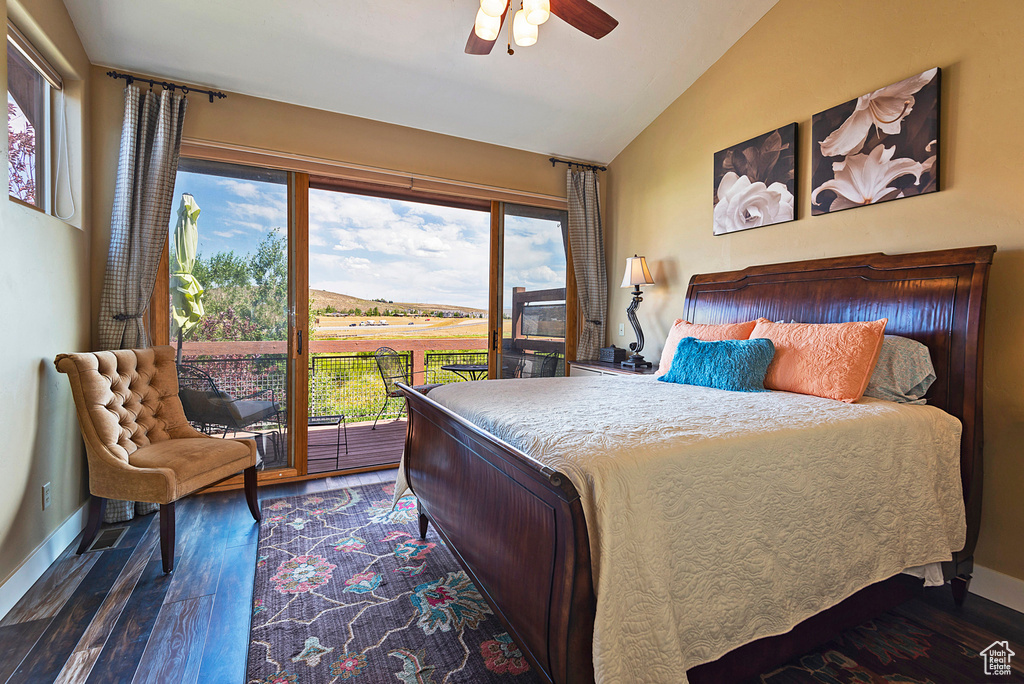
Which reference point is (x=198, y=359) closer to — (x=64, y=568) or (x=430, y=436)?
(x=64, y=568)

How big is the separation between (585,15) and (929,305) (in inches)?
76.9

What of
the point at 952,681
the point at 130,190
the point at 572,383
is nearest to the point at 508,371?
the point at 572,383

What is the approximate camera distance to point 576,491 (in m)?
1.10

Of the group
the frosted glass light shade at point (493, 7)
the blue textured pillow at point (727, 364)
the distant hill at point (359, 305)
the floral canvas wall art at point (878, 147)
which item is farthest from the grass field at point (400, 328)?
the frosted glass light shade at point (493, 7)

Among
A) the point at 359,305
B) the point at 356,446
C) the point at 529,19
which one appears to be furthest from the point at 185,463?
the point at 359,305

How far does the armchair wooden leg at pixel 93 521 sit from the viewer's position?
7.50ft

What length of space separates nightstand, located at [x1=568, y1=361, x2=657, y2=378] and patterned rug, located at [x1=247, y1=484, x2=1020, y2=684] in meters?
1.69

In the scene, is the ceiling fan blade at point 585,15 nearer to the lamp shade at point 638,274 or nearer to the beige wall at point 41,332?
the lamp shade at point 638,274

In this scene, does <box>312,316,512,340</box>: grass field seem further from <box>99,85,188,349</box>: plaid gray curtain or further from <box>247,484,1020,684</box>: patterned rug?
<box>247,484,1020,684</box>: patterned rug

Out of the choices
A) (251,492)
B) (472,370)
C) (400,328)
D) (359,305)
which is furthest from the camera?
(400,328)

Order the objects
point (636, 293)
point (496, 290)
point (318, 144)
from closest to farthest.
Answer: point (318, 144) → point (636, 293) → point (496, 290)

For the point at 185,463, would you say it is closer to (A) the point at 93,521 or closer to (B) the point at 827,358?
(A) the point at 93,521

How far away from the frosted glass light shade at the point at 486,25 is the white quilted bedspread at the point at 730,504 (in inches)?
59.5

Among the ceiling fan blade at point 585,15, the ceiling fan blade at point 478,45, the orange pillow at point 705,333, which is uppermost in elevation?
the ceiling fan blade at point 585,15
